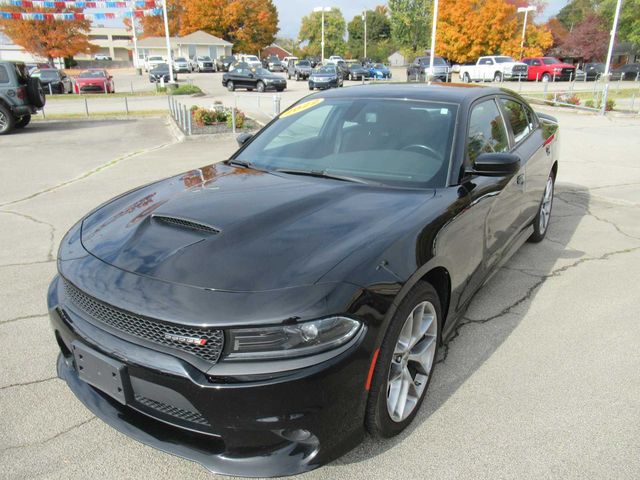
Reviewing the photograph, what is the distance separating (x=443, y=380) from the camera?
305 cm

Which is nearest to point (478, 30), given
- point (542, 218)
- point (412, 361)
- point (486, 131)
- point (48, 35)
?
point (48, 35)

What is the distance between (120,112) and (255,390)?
1990 cm

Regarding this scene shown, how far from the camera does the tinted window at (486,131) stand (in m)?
3.41

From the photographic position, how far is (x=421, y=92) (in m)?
3.74

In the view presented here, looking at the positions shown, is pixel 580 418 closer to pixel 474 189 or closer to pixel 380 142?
pixel 474 189

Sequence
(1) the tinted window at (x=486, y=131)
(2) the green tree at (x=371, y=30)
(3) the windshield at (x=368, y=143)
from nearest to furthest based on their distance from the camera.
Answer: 1. (3) the windshield at (x=368, y=143)
2. (1) the tinted window at (x=486, y=131)
3. (2) the green tree at (x=371, y=30)

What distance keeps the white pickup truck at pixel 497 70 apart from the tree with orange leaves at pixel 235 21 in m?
48.0

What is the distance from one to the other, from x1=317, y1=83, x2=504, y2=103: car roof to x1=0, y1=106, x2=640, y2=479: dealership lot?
1585mm

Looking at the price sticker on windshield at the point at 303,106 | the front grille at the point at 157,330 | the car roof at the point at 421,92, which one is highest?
the car roof at the point at 421,92

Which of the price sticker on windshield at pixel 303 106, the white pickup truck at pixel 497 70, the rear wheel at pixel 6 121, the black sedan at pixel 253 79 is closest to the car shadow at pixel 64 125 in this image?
the rear wheel at pixel 6 121

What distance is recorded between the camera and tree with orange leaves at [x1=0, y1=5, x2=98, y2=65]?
50.5 m

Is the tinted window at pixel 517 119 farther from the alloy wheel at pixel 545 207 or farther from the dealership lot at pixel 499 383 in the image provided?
the dealership lot at pixel 499 383

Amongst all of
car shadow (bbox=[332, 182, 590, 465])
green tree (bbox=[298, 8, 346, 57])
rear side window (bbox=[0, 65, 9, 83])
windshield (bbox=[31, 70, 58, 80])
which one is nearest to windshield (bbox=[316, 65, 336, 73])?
windshield (bbox=[31, 70, 58, 80])

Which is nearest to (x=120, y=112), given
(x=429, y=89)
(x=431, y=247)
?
(x=429, y=89)
